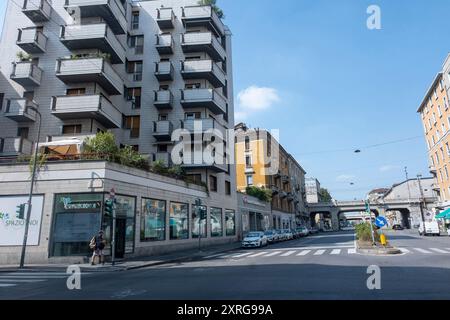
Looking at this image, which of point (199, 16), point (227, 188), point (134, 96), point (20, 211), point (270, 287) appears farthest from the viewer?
point (227, 188)

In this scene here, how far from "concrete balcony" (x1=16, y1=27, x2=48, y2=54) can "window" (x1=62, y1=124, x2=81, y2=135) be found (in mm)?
6839

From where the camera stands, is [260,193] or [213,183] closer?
[213,183]

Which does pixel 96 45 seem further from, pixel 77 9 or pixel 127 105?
pixel 127 105

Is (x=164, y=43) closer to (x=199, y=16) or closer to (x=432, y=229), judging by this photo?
(x=199, y=16)

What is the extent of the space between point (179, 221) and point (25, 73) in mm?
15825

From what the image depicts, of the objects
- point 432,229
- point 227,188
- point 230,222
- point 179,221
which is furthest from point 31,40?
point 432,229

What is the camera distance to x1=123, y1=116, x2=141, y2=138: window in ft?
94.3

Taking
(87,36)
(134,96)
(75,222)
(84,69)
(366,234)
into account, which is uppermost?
(87,36)

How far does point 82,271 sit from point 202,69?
67.2ft

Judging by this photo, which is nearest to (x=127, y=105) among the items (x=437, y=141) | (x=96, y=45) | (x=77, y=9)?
(x=96, y=45)

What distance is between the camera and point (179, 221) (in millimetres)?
25141

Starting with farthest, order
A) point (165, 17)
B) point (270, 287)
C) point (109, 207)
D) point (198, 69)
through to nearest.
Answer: point (165, 17), point (198, 69), point (109, 207), point (270, 287)

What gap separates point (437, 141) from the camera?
44656mm

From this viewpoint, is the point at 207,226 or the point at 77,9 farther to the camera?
the point at 207,226
